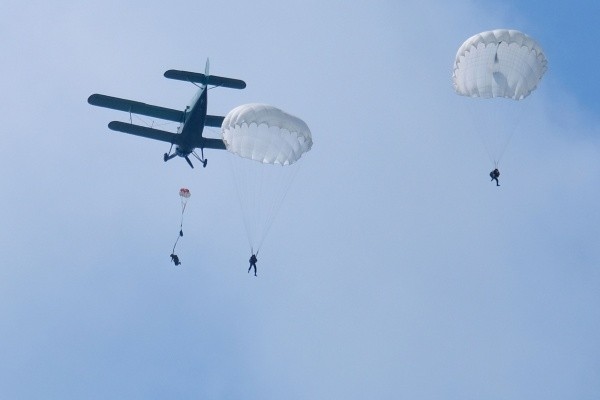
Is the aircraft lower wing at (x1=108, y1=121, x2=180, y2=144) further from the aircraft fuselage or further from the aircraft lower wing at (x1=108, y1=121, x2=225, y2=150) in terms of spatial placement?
the aircraft fuselage

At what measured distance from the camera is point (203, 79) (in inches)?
2685

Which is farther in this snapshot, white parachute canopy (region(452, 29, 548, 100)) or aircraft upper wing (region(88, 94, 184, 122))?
aircraft upper wing (region(88, 94, 184, 122))

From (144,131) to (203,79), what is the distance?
4533mm

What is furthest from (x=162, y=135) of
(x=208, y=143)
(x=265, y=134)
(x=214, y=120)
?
(x=265, y=134)

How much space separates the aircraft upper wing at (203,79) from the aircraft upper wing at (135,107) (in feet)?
8.96

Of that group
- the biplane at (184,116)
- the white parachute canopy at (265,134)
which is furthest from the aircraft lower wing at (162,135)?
the white parachute canopy at (265,134)

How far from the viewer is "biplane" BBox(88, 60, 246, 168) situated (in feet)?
219

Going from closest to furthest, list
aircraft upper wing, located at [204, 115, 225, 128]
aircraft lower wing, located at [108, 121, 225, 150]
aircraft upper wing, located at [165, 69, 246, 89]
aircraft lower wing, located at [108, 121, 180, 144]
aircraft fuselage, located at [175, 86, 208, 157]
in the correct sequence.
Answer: aircraft fuselage, located at [175, 86, 208, 157], aircraft lower wing, located at [108, 121, 225, 150], aircraft upper wing, located at [165, 69, 246, 89], aircraft lower wing, located at [108, 121, 180, 144], aircraft upper wing, located at [204, 115, 225, 128]

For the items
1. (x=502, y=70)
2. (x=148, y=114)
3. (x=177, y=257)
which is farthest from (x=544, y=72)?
(x=148, y=114)

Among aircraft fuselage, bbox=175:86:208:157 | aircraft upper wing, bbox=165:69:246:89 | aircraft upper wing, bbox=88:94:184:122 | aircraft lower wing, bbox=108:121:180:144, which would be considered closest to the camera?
aircraft fuselage, bbox=175:86:208:157

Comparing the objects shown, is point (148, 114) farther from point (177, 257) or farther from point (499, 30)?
point (499, 30)

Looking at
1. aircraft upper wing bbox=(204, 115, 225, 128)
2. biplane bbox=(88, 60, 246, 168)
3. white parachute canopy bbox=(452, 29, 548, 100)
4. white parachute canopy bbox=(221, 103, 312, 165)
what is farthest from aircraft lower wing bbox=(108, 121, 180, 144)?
white parachute canopy bbox=(452, 29, 548, 100)

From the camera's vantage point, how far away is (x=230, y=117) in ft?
175

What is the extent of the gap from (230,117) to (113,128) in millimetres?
17441
